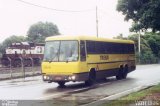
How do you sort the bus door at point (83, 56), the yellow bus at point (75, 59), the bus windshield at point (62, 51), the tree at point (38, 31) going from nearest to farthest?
the yellow bus at point (75, 59), the bus windshield at point (62, 51), the bus door at point (83, 56), the tree at point (38, 31)

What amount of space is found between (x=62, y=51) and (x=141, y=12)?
4556 mm

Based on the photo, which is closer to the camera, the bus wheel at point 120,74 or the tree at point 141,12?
the tree at point 141,12

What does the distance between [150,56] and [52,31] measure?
2731 cm

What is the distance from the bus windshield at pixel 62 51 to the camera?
22.0 meters

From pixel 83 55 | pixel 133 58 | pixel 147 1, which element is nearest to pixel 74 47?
pixel 83 55

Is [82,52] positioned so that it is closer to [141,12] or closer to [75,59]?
[75,59]

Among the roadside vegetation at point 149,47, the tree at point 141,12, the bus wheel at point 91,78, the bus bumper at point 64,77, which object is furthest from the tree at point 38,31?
the bus bumper at point 64,77

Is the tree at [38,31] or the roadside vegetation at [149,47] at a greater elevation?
the tree at [38,31]

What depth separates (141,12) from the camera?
2130 centimetres

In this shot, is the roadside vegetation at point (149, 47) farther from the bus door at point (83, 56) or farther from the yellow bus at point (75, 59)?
the bus door at point (83, 56)

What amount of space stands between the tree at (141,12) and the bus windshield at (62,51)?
328 centimetres

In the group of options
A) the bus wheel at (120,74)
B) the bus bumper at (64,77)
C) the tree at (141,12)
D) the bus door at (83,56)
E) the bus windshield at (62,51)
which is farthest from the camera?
the bus wheel at (120,74)

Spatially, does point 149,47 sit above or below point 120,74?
above

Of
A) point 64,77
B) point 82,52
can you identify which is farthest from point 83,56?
point 64,77
